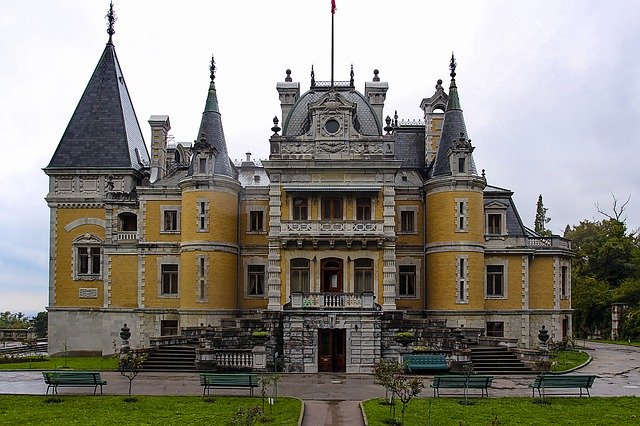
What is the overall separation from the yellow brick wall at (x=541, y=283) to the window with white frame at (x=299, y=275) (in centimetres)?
1443

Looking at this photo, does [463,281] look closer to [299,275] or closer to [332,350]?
[299,275]

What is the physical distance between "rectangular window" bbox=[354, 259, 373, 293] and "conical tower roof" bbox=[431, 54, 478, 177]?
7.04 meters

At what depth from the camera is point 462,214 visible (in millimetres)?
39844

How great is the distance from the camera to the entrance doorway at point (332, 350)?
111ft

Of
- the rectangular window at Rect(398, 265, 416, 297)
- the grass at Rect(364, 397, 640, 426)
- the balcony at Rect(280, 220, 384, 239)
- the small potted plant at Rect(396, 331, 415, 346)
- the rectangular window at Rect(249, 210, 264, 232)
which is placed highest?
the rectangular window at Rect(249, 210, 264, 232)

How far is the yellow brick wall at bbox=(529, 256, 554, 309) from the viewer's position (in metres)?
42.7

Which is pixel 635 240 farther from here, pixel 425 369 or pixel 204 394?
pixel 204 394

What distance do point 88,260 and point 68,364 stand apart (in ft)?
29.9

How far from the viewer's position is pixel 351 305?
34.5 metres

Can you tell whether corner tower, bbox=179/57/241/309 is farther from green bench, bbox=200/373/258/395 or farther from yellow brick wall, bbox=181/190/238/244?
green bench, bbox=200/373/258/395

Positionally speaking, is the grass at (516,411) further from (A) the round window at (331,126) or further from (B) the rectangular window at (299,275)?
(A) the round window at (331,126)

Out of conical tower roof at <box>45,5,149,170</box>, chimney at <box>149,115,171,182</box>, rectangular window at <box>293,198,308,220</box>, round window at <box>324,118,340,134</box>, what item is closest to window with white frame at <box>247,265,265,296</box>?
rectangular window at <box>293,198,308,220</box>

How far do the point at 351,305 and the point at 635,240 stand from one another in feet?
167

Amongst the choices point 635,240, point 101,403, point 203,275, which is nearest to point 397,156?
point 203,275
